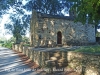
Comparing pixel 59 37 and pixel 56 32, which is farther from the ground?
pixel 56 32

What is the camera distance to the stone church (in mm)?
28703

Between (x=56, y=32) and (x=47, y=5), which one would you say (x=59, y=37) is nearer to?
(x=56, y=32)

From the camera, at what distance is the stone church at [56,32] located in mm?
28703

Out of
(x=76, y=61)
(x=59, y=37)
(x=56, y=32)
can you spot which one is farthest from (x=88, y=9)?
(x=59, y=37)

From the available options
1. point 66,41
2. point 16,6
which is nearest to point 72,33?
point 66,41

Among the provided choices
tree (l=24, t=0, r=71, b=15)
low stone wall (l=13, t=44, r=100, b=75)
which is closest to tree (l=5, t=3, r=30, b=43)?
tree (l=24, t=0, r=71, b=15)

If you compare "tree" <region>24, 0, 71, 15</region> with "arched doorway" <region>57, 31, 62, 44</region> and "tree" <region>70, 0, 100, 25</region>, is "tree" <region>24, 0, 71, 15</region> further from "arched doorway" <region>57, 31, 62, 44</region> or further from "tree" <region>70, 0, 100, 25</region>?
"tree" <region>70, 0, 100, 25</region>

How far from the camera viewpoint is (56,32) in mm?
29656

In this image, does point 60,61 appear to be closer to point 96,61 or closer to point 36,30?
point 96,61

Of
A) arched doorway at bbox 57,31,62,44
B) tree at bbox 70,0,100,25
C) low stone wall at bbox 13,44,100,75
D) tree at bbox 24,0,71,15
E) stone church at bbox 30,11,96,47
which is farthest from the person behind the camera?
tree at bbox 24,0,71,15

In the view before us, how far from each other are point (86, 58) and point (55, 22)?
20391 millimetres

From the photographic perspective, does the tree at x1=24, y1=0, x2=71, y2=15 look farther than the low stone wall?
Yes

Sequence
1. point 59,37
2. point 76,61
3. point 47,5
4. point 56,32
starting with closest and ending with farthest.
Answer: point 76,61, point 56,32, point 59,37, point 47,5

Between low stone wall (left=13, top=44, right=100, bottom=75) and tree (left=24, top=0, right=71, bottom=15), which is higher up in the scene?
tree (left=24, top=0, right=71, bottom=15)
